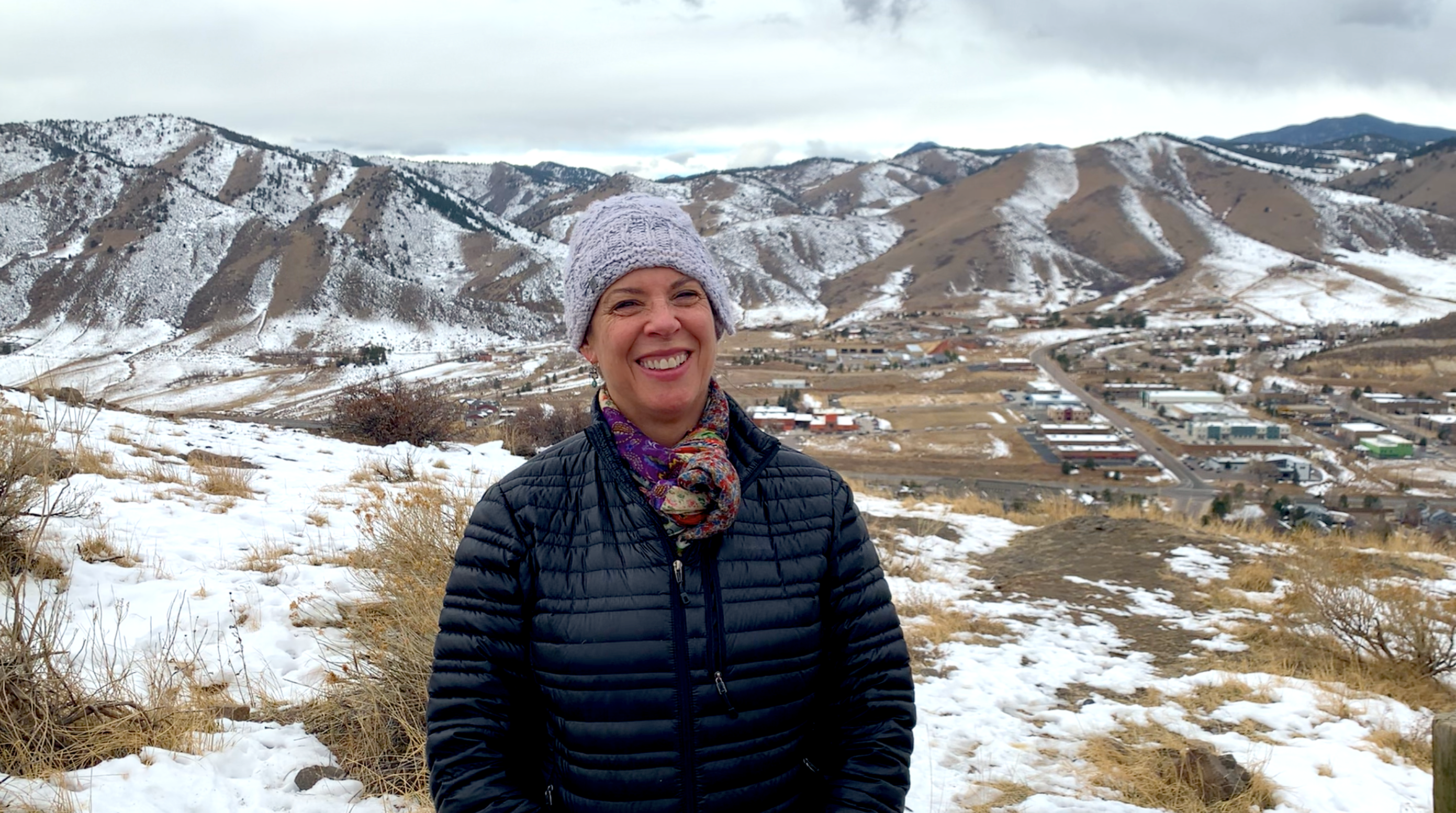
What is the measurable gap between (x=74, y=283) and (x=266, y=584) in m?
112

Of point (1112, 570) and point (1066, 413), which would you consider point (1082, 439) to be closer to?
point (1066, 413)

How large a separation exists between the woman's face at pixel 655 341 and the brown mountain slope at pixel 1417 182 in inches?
7188

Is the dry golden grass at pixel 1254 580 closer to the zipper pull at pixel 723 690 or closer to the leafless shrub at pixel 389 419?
the zipper pull at pixel 723 690

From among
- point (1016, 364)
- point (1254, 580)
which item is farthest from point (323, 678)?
point (1016, 364)

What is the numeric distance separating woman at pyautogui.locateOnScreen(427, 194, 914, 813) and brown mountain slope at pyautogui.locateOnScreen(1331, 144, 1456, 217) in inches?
7185

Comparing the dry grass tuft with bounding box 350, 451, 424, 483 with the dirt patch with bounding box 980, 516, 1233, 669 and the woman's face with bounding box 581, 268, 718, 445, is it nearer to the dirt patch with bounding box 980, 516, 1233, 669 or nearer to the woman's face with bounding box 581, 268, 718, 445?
the dirt patch with bounding box 980, 516, 1233, 669

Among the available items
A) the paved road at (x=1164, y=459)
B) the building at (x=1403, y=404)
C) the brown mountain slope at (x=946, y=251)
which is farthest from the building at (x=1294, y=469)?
the brown mountain slope at (x=946, y=251)

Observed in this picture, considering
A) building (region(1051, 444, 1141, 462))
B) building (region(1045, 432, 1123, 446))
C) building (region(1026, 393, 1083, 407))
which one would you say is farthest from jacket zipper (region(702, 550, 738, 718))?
building (region(1026, 393, 1083, 407))

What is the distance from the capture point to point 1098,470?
124ft

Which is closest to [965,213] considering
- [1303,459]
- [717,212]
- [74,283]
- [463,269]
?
[717,212]

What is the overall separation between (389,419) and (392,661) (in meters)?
9.73

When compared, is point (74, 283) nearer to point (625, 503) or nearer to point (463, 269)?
point (463, 269)

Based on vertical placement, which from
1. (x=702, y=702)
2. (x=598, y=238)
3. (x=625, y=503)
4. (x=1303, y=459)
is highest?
(x=598, y=238)

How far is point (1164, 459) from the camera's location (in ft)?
138
